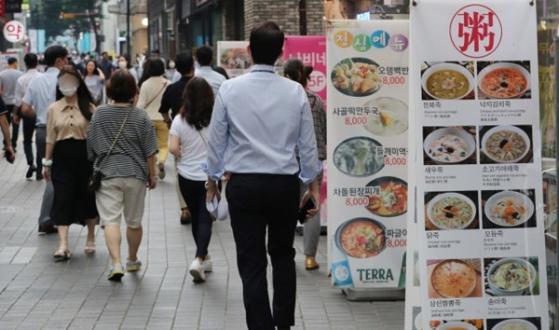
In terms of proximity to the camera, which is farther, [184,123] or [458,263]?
[184,123]

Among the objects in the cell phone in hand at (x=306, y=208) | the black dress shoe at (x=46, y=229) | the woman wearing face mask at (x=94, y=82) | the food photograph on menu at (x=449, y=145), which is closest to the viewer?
the food photograph on menu at (x=449, y=145)

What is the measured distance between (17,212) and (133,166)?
5.30m

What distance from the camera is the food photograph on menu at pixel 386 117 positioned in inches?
361

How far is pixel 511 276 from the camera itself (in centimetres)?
702

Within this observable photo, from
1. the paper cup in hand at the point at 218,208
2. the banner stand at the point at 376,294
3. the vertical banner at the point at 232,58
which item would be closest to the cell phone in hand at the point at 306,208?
the paper cup in hand at the point at 218,208

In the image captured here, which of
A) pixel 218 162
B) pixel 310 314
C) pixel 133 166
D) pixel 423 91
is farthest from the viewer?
pixel 133 166

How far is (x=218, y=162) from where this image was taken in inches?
290

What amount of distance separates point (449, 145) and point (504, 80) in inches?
18.6

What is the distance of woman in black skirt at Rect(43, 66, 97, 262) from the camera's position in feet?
36.7

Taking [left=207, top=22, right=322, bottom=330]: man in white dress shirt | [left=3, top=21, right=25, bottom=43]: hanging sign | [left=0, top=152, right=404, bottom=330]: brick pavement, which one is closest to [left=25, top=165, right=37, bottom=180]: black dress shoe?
[left=0, top=152, right=404, bottom=330]: brick pavement

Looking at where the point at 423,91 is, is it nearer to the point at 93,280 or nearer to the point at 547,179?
the point at 547,179

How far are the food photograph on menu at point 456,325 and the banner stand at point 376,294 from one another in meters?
2.42

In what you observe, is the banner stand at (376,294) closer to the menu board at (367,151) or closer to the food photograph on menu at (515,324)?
the menu board at (367,151)

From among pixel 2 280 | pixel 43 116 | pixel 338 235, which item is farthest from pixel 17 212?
pixel 338 235
